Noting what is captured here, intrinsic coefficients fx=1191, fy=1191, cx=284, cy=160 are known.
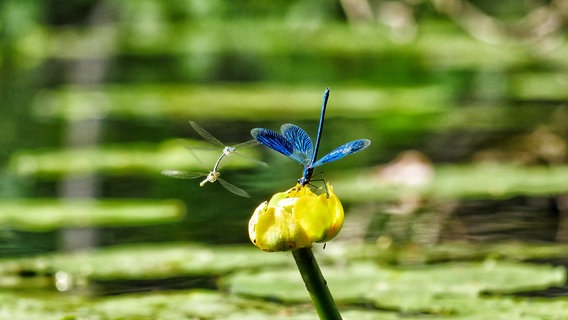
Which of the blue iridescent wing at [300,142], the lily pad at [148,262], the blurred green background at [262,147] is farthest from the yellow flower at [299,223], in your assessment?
the lily pad at [148,262]

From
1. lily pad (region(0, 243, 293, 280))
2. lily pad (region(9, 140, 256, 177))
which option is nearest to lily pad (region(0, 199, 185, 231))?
lily pad (region(0, 243, 293, 280))

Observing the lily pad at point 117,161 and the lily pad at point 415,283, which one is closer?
the lily pad at point 415,283

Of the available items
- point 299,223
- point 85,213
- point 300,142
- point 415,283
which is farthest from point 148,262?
point 299,223

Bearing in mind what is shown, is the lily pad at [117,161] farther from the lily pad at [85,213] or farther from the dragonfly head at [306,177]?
the dragonfly head at [306,177]

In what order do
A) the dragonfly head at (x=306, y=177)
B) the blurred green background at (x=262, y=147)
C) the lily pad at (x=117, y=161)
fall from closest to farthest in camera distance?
the dragonfly head at (x=306, y=177) → the blurred green background at (x=262, y=147) → the lily pad at (x=117, y=161)

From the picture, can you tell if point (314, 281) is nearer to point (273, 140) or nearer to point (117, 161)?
point (273, 140)

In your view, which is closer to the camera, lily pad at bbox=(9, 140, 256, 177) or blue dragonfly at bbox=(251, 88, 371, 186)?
blue dragonfly at bbox=(251, 88, 371, 186)

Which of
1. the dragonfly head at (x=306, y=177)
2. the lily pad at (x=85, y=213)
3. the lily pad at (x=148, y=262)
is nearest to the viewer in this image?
the dragonfly head at (x=306, y=177)

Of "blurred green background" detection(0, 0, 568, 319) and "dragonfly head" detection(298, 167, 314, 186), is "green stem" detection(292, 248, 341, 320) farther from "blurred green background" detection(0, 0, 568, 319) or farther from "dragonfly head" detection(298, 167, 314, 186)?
"blurred green background" detection(0, 0, 568, 319)
